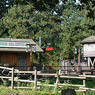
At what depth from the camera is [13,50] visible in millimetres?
28469

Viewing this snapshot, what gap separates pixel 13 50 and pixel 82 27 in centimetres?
2300

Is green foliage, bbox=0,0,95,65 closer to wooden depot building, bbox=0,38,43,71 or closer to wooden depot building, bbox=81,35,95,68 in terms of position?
wooden depot building, bbox=81,35,95,68

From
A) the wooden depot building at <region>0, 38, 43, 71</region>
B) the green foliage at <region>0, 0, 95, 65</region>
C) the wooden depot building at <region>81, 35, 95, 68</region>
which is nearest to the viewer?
the wooden depot building at <region>0, 38, 43, 71</region>

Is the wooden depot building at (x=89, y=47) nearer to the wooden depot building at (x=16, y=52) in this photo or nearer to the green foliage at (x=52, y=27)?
the wooden depot building at (x=16, y=52)

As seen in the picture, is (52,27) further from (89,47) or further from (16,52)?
(16,52)

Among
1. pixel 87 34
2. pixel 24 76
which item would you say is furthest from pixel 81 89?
pixel 87 34

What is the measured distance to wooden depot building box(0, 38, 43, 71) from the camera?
28.3 metres

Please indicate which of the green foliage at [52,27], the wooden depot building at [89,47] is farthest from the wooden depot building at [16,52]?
the green foliage at [52,27]

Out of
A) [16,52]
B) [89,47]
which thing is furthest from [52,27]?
[16,52]

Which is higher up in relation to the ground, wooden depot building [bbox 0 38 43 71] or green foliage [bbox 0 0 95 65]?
green foliage [bbox 0 0 95 65]

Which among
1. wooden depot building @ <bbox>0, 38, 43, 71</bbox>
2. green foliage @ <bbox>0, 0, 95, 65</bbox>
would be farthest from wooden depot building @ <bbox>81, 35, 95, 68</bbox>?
green foliage @ <bbox>0, 0, 95, 65</bbox>

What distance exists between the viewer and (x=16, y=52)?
97.3 ft

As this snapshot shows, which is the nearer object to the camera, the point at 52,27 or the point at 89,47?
the point at 89,47

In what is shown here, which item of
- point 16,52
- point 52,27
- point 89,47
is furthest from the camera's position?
point 52,27
